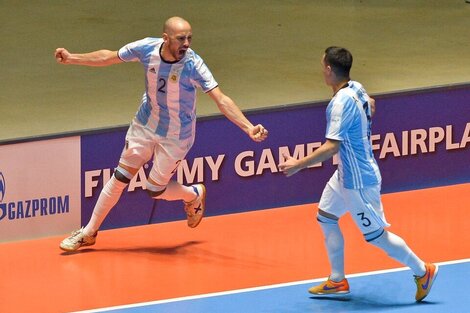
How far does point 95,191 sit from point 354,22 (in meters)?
5.15

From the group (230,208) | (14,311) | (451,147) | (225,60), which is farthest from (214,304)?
(225,60)

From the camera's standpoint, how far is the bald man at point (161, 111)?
32.0ft

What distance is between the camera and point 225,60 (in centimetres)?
1378

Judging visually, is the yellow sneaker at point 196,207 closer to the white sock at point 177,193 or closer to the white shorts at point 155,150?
the white sock at point 177,193

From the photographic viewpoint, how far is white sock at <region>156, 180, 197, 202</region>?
34.4 feet

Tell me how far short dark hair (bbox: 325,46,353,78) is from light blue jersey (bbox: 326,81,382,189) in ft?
0.35

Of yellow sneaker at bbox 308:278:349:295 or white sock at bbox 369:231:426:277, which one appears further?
yellow sneaker at bbox 308:278:349:295

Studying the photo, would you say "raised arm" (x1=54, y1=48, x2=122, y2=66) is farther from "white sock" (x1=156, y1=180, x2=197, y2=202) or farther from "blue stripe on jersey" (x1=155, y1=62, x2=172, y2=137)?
"white sock" (x1=156, y1=180, x2=197, y2=202)

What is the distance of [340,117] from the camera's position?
349 inches

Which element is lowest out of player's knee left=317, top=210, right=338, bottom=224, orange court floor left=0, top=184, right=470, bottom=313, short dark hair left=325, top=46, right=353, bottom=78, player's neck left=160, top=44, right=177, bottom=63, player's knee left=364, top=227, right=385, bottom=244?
orange court floor left=0, top=184, right=470, bottom=313

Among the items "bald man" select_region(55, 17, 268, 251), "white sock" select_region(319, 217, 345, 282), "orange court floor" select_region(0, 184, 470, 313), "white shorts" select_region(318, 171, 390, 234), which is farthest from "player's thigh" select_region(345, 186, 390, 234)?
"orange court floor" select_region(0, 184, 470, 313)

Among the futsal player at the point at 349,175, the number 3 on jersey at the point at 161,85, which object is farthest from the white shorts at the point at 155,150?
the futsal player at the point at 349,175

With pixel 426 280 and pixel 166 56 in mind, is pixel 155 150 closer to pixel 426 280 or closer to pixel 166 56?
pixel 166 56

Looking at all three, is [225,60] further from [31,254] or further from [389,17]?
[31,254]
